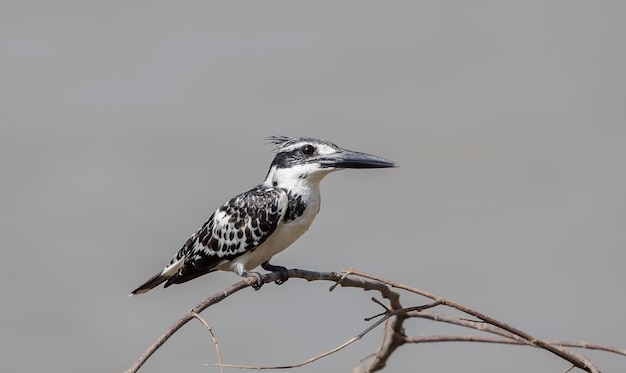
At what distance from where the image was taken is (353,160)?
2.38m

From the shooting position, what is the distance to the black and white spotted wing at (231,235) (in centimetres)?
246

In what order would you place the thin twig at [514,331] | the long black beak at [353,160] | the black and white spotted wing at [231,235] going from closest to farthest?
1. the thin twig at [514,331]
2. the long black beak at [353,160]
3. the black and white spotted wing at [231,235]

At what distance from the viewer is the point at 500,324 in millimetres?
1693

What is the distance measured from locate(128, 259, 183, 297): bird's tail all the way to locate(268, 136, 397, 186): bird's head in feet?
1.25

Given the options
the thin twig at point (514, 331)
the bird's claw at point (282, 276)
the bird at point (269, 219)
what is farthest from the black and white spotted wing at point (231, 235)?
the thin twig at point (514, 331)

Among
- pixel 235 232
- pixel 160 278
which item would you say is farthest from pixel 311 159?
pixel 160 278

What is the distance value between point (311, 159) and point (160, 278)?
56 cm

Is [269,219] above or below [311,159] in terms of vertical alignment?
below

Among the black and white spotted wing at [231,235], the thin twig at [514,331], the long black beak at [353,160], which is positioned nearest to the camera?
the thin twig at [514,331]

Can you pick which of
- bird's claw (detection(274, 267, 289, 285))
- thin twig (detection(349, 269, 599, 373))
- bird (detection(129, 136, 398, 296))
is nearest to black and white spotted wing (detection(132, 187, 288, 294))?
bird (detection(129, 136, 398, 296))

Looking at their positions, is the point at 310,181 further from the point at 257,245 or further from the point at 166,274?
the point at 166,274

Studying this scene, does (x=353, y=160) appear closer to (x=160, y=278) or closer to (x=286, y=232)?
(x=286, y=232)

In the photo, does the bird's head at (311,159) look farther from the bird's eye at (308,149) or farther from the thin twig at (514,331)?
the thin twig at (514,331)

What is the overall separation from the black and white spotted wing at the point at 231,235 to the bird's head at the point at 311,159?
0.07 m
